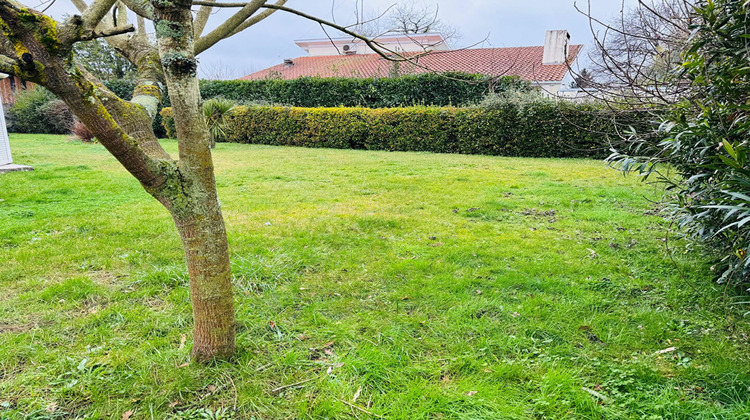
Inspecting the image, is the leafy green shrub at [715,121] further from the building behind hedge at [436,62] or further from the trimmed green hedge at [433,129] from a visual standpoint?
the building behind hedge at [436,62]

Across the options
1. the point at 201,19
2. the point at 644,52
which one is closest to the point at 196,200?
the point at 201,19

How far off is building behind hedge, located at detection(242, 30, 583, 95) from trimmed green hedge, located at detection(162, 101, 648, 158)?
2.25m

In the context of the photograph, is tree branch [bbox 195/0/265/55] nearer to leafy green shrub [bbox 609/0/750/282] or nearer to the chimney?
leafy green shrub [bbox 609/0/750/282]

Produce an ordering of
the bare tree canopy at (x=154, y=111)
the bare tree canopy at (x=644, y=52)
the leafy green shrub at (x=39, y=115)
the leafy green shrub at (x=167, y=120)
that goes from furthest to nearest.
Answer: the leafy green shrub at (x=39, y=115), the leafy green shrub at (x=167, y=120), the bare tree canopy at (x=644, y=52), the bare tree canopy at (x=154, y=111)

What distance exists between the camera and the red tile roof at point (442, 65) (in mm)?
18250

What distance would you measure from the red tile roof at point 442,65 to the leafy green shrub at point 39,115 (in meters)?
9.01

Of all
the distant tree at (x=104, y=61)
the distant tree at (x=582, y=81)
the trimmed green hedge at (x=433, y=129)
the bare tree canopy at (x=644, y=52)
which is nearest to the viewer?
the bare tree canopy at (x=644, y=52)

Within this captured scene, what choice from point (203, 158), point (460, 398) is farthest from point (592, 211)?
point (203, 158)

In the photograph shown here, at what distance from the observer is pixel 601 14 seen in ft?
11.5

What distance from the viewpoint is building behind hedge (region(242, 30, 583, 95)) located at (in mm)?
17734

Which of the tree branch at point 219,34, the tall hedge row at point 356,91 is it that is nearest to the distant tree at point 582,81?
the tree branch at point 219,34

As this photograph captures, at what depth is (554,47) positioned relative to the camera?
61.9ft

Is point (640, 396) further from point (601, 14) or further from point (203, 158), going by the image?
point (601, 14)

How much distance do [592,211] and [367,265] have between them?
136 inches
